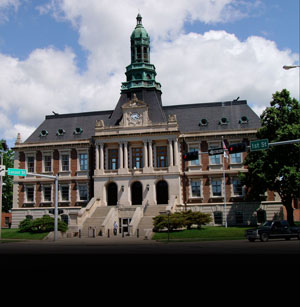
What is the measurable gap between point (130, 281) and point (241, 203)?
129ft

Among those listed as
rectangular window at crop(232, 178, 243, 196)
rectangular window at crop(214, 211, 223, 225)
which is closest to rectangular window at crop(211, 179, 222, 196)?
rectangular window at crop(232, 178, 243, 196)

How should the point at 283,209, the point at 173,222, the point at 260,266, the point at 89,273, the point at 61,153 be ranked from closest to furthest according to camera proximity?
the point at 89,273, the point at 260,266, the point at 173,222, the point at 283,209, the point at 61,153

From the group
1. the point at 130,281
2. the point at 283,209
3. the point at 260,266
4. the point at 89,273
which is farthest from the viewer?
the point at 283,209

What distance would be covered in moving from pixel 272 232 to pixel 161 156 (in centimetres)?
2218

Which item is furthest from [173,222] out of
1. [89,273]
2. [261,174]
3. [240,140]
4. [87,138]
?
[89,273]

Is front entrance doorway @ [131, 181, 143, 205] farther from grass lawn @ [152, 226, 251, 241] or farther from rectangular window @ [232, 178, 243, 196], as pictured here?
grass lawn @ [152, 226, 251, 241]

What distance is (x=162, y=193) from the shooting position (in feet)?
162

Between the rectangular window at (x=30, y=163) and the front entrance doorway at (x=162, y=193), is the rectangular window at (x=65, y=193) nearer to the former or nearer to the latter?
the rectangular window at (x=30, y=163)

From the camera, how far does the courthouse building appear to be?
157 ft

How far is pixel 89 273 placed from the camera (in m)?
12.4

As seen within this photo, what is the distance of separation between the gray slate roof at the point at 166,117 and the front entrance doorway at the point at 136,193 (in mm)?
Answer: 8465

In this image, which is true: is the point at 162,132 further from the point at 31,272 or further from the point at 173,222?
the point at 31,272

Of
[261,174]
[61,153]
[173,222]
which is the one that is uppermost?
[61,153]

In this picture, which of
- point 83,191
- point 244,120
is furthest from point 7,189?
point 244,120
